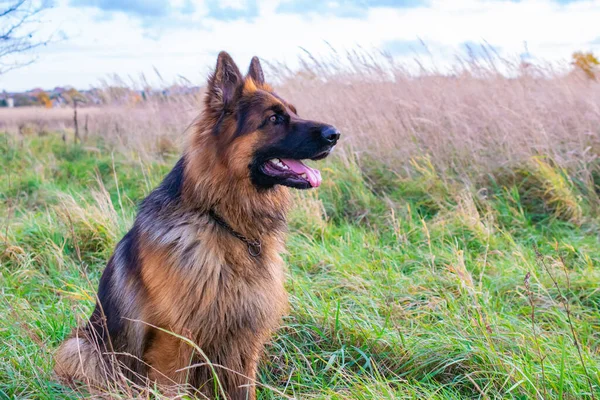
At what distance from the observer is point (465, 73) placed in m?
7.46

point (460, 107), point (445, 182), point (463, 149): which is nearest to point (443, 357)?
point (445, 182)

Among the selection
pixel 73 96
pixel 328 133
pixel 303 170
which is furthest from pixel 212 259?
pixel 73 96

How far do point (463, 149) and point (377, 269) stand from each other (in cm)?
278

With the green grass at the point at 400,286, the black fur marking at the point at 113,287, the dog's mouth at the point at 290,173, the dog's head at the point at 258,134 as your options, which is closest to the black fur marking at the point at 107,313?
the black fur marking at the point at 113,287

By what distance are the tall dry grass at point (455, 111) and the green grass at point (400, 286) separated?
0.98 feet

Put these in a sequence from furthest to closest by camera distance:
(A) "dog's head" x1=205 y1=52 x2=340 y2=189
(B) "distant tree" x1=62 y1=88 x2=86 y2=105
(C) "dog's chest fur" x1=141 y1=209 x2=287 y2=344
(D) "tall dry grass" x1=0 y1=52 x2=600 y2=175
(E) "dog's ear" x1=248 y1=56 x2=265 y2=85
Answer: (B) "distant tree" x1=62 y1=88 x2=86 y2=105
(D) "tall dry grass" x1=0 y1=52 x2=600 y2=175
(E) "dog's ear" x1=248 y1=56 x2=265 y2=85
(A) "dog's head" x1=205 y1=52 x2=340 y2=189
(C) "dog's chest fur" x1=141 y1=209 x2=287 y2=344

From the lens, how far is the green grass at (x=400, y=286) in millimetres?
2637

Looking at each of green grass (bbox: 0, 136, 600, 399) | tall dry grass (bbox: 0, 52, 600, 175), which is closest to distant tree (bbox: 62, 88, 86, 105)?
tall dry grass (bbox: 0, 52, 600, 175)

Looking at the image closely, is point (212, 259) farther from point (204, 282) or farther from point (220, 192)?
point (220, 192)

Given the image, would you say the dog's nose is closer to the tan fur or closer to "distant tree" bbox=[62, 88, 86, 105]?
the tan fur

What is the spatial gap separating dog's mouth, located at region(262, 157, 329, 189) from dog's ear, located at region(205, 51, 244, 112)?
38 centimetres

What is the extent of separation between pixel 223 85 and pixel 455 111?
4.31 meters

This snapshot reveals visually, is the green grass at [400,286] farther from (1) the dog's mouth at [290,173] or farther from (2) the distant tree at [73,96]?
(2) the distant tree at [73,96]

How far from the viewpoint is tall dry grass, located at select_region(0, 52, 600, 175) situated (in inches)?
238
